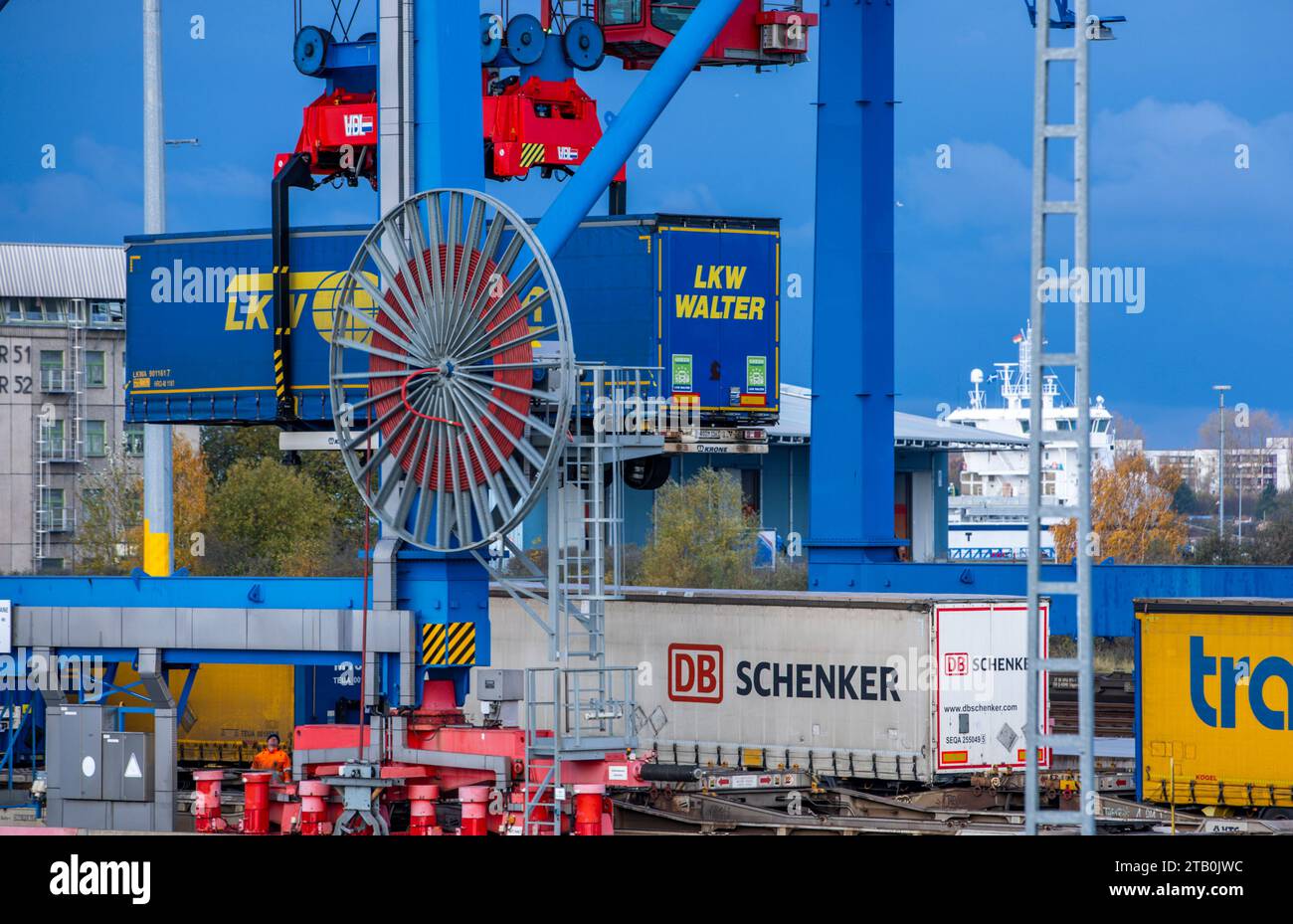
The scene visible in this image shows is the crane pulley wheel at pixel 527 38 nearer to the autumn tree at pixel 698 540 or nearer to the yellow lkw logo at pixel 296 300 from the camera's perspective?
the yellow lkw logo at pixel 296 300

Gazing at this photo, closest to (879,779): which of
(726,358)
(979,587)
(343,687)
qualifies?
(979,587)

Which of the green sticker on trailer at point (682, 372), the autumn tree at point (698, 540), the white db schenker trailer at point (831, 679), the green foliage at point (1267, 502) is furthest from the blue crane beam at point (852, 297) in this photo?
the green foliage at point (1267, 502)

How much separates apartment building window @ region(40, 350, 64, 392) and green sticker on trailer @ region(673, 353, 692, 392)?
2452 inches

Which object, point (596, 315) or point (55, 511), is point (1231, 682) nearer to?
point (596, 315)

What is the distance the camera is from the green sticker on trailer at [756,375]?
95.9 feet

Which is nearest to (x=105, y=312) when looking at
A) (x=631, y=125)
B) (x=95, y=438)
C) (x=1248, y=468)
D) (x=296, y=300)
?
(x=95, y=438)

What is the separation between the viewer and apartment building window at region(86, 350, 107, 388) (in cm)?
8494

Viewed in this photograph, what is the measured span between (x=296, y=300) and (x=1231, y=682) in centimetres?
1515

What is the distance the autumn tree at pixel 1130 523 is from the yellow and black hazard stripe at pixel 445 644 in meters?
51.9

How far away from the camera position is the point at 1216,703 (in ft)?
85.8

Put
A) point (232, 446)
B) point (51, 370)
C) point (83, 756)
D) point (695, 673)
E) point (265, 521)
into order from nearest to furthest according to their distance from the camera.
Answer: point (83, 756), point (695, 673), point (265, 521), point (51, 370), point (232, 446)

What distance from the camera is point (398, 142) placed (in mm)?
24703

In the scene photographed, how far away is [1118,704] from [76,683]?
76.3ft

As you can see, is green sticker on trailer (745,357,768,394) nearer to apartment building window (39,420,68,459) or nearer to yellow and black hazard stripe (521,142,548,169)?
yellow and black hazard stripe (521,142,548,169)
